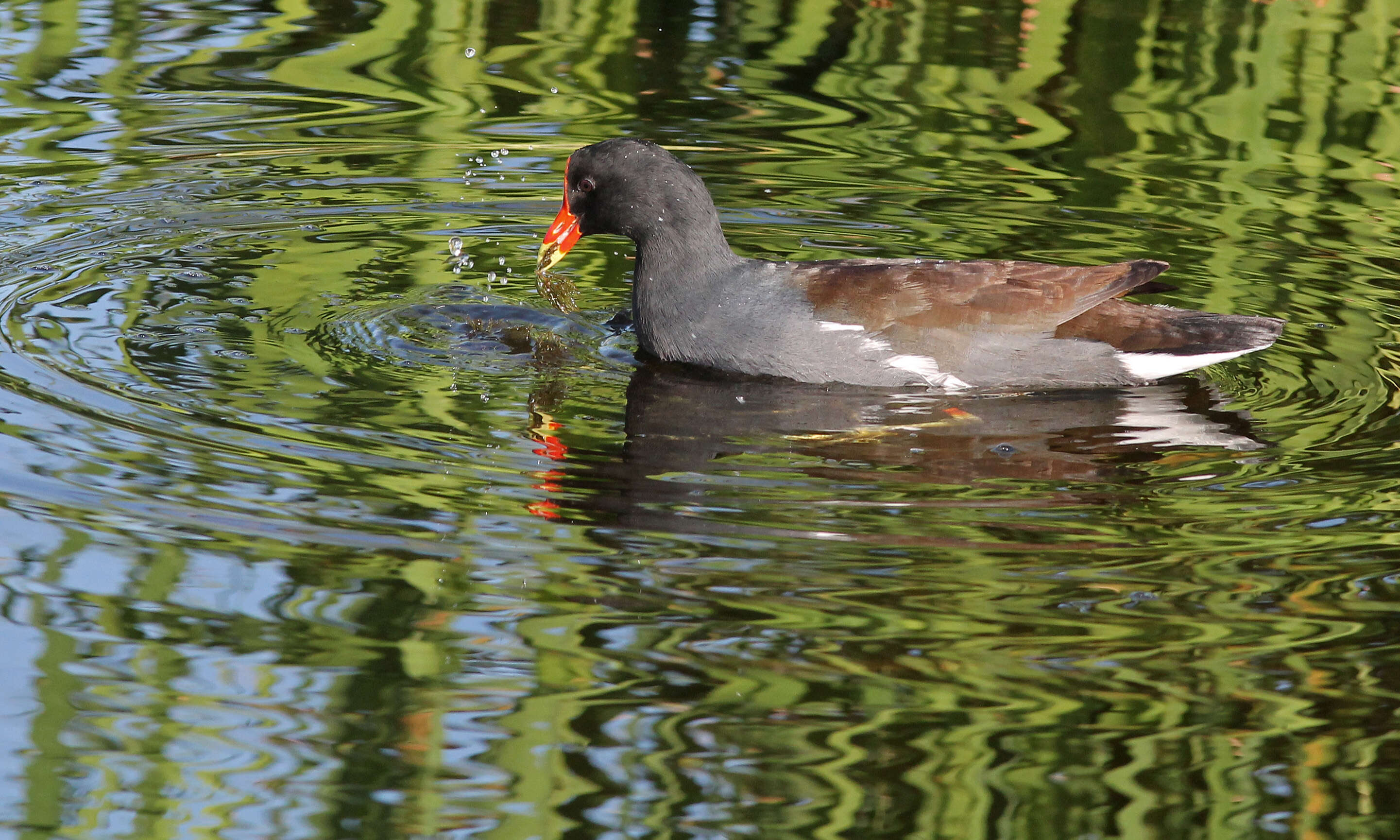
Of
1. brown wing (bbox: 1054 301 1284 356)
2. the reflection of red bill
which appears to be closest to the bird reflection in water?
brown wing (bbox: 1054 301 1284 356)

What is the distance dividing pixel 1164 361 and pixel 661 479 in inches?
81.0

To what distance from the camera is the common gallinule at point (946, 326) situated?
242 inches

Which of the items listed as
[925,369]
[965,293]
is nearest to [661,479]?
[925,369]

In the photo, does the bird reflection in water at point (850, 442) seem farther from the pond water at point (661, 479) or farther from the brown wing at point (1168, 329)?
the brown wing at point (1168, 329)

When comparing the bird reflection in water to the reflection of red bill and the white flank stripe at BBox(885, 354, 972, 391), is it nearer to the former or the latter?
the white flank stripe at BBox(885, 354, 972, 391)

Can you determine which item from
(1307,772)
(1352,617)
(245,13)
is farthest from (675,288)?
(245,13)

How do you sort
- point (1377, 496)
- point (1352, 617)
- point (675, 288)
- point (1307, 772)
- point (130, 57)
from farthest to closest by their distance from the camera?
point (130, 57) → point (675, 288) → point (1377, 496) → point (1352, 617) → point (1307, 772)

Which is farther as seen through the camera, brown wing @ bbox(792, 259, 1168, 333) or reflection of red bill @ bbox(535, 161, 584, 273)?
reflection of red bill @ bbox(535, 161, 584, 273)

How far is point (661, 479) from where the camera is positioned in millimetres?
5145

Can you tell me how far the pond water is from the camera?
361 cm

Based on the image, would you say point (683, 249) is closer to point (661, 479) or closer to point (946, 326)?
point (946, 326)

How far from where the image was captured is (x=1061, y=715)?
381 cm

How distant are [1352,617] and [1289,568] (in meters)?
0.27

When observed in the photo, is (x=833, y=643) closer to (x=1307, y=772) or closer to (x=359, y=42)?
(x=1307, y=772)
